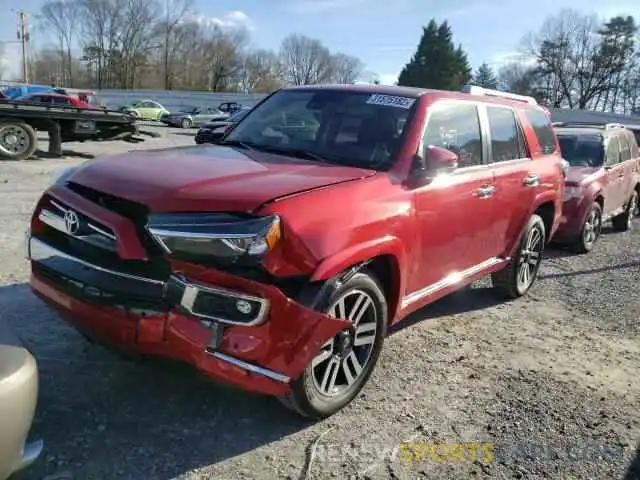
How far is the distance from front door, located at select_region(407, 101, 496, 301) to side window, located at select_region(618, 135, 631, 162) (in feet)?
20.6

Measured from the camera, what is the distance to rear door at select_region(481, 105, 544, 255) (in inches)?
194

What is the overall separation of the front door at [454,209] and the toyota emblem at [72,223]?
78.8 inches

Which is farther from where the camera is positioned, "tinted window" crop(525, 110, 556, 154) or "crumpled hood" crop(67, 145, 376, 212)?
"tinted window" crop(525, 110, 556, 154)

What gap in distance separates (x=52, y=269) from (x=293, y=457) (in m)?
1.64

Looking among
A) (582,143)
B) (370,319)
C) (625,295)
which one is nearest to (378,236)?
(370,319)

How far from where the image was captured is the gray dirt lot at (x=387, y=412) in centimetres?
296

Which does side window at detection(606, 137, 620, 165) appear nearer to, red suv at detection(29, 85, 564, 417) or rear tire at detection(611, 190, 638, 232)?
rear tire at detection(611, 190, 638, 232)

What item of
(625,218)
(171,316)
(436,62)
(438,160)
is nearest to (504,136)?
(438,160)

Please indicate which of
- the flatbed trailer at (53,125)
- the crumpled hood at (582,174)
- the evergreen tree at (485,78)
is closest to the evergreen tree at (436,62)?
the evergreen tree at (485,78)

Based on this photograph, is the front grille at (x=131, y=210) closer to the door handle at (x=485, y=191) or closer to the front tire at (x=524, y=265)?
the door handle at (x=485, y=191)

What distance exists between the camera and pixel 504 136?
205 inches

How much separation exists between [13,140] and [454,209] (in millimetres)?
13115

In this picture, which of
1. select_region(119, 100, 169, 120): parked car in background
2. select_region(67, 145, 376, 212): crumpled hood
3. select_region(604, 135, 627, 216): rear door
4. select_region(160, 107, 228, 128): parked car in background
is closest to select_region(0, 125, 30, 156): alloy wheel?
select_region(67, 145, 376, 212): crumpled hood

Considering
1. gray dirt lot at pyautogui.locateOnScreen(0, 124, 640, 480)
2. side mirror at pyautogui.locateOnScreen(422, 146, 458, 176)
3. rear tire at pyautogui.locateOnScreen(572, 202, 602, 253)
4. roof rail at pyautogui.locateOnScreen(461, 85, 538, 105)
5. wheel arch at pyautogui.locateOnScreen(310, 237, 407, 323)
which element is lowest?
gray dirt lot at pyautogui.locateOnScreen(0, 124, 640, 480)
